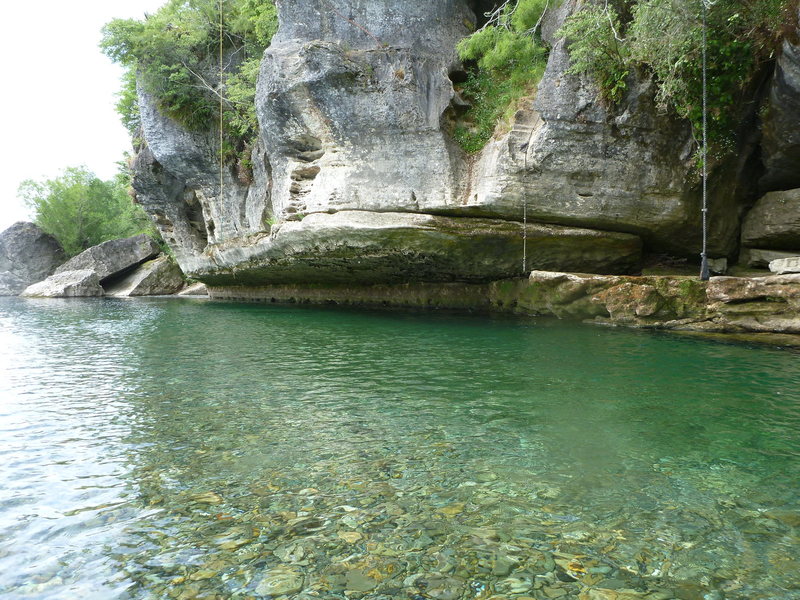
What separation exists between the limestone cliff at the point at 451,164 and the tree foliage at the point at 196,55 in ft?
14.6

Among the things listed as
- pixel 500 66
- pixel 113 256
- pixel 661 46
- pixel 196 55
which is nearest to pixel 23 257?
pixel 113 256

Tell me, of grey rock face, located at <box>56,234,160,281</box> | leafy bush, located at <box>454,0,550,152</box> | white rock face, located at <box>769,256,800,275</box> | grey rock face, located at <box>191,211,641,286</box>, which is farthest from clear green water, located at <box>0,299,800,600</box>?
grey rock face, located at <box>56,234,160,281</box>

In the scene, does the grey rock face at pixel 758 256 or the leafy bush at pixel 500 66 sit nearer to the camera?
the grey rock face at pixel 758 256

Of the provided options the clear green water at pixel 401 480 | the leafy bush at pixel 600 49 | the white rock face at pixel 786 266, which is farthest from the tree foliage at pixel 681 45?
the clear green water at pixel 401 480

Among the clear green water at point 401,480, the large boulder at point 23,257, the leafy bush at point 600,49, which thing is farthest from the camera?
the large boulder at point 23,257

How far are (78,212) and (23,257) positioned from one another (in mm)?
4944

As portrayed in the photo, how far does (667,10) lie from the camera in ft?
29.2

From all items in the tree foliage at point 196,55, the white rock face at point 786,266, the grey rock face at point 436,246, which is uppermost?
the tree foliage at point 196,55

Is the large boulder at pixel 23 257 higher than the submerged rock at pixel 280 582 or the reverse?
higher

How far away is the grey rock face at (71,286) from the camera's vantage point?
1044 inches

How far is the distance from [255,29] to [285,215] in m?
7.03

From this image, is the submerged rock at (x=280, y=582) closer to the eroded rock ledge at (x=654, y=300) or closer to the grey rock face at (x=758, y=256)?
the eroded rock ledge at (x=654, y=300)

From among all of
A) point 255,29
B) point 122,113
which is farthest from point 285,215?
point 122,113

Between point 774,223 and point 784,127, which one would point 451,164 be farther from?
point 774,223
